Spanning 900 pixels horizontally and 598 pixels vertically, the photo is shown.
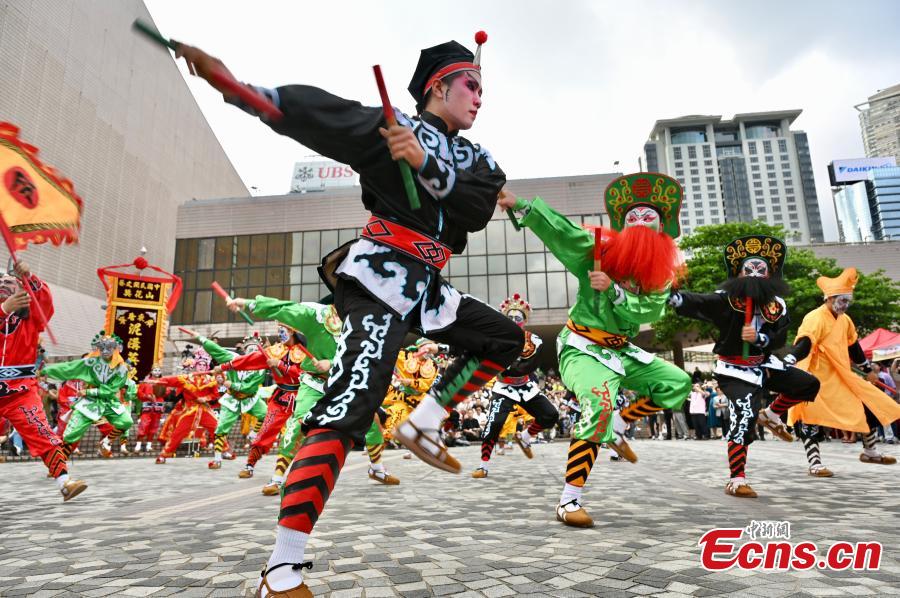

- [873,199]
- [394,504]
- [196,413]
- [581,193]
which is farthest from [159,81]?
[873,199]

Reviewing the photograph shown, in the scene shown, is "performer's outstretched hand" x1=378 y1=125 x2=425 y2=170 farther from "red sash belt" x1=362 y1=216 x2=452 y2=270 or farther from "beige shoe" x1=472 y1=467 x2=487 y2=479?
"beige shoe" x1=472 y1=467 x2=487 y2=479

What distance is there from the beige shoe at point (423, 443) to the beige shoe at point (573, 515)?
129 centimetres

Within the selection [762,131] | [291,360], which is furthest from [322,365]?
[762,131]

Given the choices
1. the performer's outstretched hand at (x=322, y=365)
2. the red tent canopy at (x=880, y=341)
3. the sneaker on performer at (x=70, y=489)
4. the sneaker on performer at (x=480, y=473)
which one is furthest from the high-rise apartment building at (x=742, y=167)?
the sneaker on performer at (x=70, y=489)

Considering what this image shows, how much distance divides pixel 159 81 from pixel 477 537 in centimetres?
3982

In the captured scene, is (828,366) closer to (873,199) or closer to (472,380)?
(472,380)

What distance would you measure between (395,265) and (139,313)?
19.0 m

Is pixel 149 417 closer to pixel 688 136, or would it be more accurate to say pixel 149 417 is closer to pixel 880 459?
pixel 880 459

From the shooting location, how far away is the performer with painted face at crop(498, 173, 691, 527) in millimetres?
4164

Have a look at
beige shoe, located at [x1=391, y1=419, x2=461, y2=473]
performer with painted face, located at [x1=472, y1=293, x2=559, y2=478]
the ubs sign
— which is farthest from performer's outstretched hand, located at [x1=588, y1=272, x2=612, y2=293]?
the ubs sign

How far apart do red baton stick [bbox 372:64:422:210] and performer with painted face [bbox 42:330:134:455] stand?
Answer: 9.03 m

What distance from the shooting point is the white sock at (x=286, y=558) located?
198 centimetres

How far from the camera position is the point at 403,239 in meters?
2.56

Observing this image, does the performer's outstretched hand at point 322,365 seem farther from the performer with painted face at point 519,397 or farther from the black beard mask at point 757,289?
the black beard mask at point 757,289
